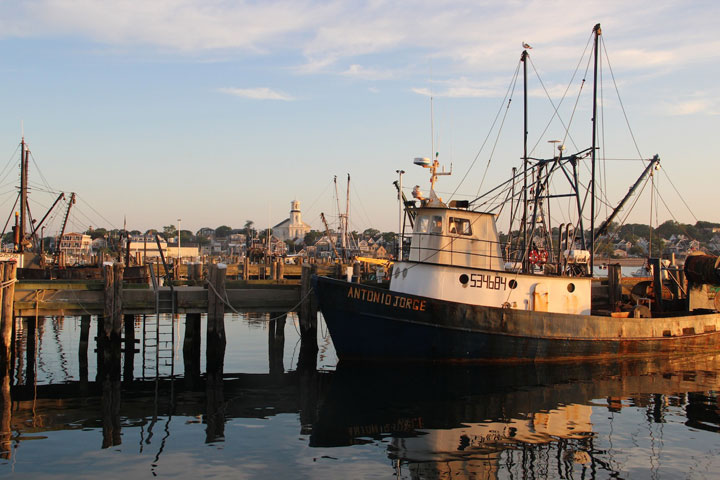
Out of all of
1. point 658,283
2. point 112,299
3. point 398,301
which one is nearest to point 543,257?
point 658,283

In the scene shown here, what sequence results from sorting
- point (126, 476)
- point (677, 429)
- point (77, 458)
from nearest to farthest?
1. point (126, 476)
2. point (77, 458)
3. point (677, 429)

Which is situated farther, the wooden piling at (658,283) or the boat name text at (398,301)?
the wooden piling at (658,283)

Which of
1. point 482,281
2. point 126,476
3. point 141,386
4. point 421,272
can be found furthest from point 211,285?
point 126,476

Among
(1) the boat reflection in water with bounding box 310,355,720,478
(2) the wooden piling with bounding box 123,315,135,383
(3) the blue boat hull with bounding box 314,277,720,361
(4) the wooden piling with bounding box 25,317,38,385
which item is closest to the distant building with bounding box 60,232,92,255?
(4) the wooden piling with bounding box 25,317,38,385

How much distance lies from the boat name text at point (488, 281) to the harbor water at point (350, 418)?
2.54 meters

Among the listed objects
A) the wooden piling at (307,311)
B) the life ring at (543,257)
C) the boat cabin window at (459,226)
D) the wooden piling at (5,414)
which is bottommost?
the wooden piling at (5,414)

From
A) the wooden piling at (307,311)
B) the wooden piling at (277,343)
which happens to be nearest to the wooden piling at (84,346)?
the wooden piling at (277,343)

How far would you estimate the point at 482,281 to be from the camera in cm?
2075

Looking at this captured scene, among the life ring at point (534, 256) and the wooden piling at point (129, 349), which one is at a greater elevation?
the life ring at point (534, 256)

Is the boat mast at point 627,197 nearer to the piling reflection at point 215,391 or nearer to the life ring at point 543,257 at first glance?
the life ring at point 543,257

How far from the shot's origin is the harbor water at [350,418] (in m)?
11.6

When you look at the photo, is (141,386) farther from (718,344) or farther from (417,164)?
(718,344)

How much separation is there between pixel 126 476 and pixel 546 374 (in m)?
13.2

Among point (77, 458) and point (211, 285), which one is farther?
point (211, 285)
